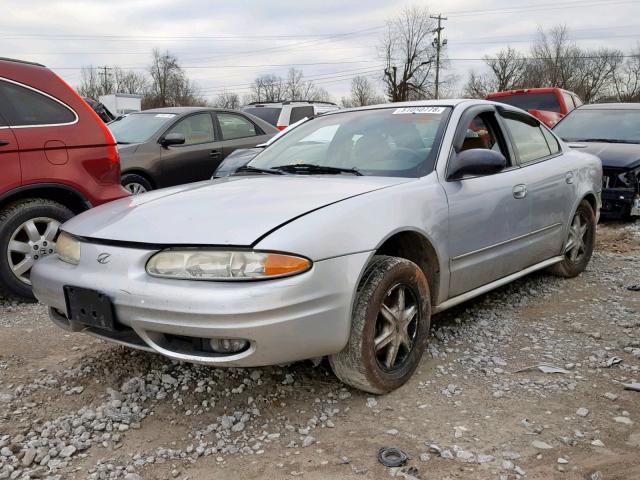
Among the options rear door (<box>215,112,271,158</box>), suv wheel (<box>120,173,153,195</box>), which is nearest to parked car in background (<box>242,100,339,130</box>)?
rear door (<box>215,112,271,158</box>)

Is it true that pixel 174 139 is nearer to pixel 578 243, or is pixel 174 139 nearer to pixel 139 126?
pixel 139 126

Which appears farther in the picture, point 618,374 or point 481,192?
point 481,192

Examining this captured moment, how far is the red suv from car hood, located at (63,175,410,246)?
4.76ft

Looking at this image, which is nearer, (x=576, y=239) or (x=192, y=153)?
(x=576, y=239)

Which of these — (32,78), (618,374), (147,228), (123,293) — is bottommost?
(618,374)

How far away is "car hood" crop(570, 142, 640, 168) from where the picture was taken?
22.9 feet

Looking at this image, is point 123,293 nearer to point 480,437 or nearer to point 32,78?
point 480,437

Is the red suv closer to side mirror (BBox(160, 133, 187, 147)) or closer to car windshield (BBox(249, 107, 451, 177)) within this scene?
car windshield (BBox(249, 107, 451, 177))

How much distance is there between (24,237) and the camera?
4.30 m

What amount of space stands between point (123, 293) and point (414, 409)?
4.56ft

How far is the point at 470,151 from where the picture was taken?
10.7 feet

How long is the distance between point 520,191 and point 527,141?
650mm

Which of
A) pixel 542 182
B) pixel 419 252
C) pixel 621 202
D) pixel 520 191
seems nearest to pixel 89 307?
pixel 419 252

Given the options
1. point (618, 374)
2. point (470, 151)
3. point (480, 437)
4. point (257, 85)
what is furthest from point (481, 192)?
point (257, 85)
